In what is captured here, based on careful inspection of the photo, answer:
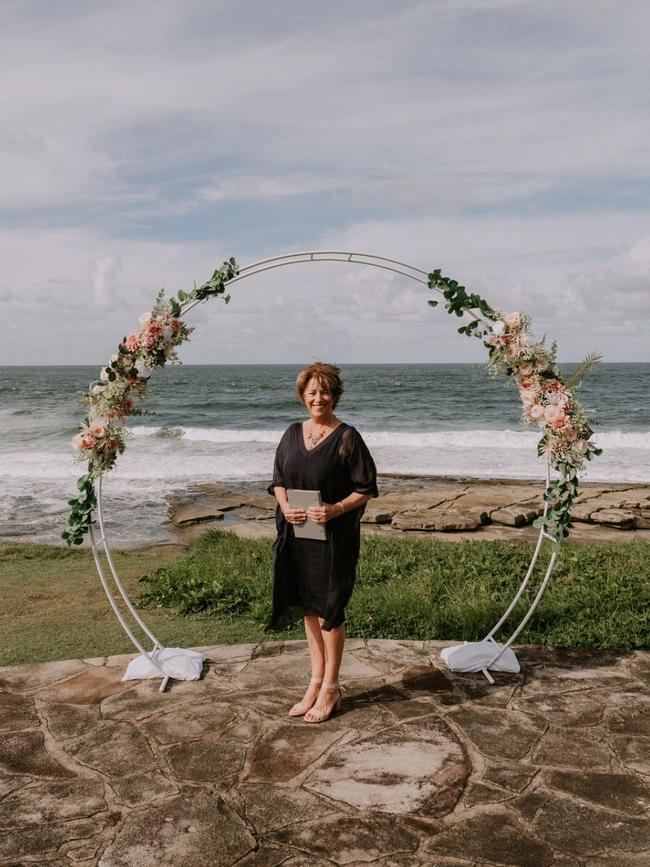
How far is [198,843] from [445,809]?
116 cm

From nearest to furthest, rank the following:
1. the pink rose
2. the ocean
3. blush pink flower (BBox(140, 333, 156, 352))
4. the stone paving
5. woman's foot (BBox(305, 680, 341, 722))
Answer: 1. the stone paving
2. woman's foot (BBox(305, 680, 341, 722))
3. the pink rose
4. blush pink flower (BBox(140, 333, 156, 352))
5. the ocean

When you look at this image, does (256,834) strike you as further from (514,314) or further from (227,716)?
(514,314)

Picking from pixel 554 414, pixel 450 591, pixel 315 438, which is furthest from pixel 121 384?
pixel 450 591

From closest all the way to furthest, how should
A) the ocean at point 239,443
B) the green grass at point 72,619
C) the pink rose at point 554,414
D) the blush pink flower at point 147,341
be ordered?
1. the pink rose at point 554,414
2. the blush pink flower at point 147,341
3. the green grass at point 72,619
4. the ocean at point 239,443

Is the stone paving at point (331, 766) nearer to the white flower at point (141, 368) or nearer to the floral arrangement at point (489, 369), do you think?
the floral arrangement at point (489, 369)

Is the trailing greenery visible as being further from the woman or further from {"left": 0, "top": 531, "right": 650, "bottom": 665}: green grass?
the woman

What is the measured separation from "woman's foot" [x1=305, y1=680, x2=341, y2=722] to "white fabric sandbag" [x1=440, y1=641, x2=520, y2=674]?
1.06 meters

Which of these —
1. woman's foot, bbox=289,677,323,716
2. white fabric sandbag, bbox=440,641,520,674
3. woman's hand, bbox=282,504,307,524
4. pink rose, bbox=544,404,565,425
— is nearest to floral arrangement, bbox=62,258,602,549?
pink rose, bbox=544,404,565,425

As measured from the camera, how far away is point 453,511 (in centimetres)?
1352

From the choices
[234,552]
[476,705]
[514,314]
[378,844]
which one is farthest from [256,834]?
[234,552]

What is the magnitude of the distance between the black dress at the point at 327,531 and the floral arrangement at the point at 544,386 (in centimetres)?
130

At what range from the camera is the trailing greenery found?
6.09 metres

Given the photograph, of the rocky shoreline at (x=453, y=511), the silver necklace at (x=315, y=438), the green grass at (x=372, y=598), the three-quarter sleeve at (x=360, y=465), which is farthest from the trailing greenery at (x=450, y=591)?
the rocky shoreline at (x=453, y=511)

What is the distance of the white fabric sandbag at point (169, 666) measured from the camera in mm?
5043
